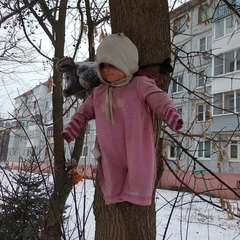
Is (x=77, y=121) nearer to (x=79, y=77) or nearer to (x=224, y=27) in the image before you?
(x=79, y=77)

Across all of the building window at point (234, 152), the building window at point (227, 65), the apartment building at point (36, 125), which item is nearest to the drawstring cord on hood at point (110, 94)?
the apartment building at point (36, 125)

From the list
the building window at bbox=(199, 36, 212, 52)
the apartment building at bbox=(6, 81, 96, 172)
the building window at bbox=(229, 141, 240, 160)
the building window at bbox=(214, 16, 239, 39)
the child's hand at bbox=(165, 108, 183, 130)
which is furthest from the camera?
the building window at bbox=(199, 36, 212, 52)

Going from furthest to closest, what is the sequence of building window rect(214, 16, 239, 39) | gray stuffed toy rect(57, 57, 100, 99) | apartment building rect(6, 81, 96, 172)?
building window rect(214, 16, 239, 39)
apartment building rect(6, 81, 96, 172)
gray stuffed toy rect(57, 57, 100, 99)

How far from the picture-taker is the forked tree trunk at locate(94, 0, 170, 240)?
101 cm

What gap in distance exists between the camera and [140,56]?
1.13 meters

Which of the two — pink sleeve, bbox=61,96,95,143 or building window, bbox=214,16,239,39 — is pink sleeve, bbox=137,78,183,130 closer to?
pink sleeve, bbox=61,96,95,143

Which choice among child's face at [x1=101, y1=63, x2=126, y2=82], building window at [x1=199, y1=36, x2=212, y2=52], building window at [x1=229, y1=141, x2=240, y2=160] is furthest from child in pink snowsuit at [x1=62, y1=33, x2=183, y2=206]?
building window at [x1=199, y1=36, x2=212, y2=52]

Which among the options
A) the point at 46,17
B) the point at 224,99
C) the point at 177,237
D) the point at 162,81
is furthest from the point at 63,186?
the point at 224,99

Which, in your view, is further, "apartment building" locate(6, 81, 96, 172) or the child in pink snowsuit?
"apartment building" locate(6, 81, 96, 172)

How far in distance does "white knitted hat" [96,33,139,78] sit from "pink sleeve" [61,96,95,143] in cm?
15

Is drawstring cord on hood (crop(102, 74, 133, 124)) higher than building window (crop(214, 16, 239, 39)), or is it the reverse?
building window (crop(214, 16, 239, 39))

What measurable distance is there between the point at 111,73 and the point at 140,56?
0.74 feet

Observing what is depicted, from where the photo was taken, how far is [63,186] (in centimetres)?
250

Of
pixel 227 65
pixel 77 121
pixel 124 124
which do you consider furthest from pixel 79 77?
pixel 227 65
